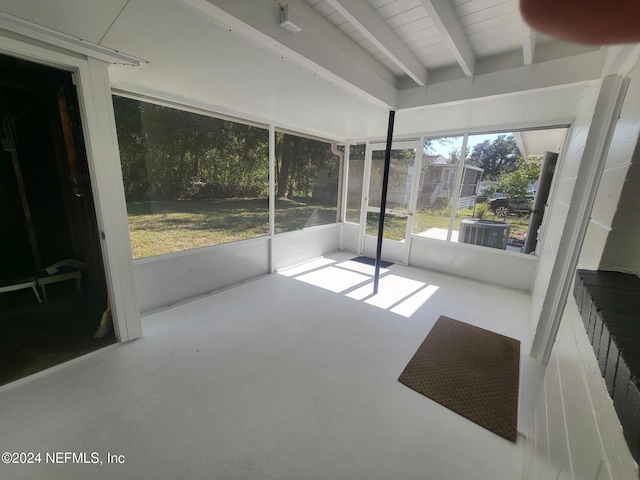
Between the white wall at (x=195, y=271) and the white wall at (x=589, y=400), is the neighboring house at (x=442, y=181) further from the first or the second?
the white wall at (x=589, y=400)

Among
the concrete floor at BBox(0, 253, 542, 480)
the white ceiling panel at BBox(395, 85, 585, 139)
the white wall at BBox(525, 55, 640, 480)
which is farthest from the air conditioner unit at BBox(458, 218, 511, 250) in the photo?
the white wall at BBox(525, 55, 640, 480)

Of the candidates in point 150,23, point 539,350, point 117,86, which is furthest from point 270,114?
point 539,350

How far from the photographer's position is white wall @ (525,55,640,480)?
490 mm

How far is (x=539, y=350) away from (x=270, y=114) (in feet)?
12.1

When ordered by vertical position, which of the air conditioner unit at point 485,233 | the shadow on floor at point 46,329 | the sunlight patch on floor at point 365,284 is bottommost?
the sunlight patch on floor at point 365,284

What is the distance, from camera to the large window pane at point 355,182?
4711 mm

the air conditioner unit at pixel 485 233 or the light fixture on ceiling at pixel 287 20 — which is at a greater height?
the light fixture on ceiling at pixel 287 20

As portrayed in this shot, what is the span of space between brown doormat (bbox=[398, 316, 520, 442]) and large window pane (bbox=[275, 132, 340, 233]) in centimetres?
268

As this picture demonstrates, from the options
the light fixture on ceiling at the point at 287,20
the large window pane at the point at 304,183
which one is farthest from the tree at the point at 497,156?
the light fixture on ceiling at the point at 287,20

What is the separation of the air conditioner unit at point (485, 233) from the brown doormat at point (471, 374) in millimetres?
1670

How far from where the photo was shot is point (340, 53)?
1.71 meters

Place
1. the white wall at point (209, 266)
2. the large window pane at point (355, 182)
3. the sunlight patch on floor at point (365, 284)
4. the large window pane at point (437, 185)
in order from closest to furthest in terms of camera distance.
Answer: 1. the white wall at point (209, 266)
2. the sunlight patch on floor at point (365, 284)
3. the large window pane at point (437, 185)
4. the large window pane at point (355, 182)

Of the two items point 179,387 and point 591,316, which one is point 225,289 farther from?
point 591,316

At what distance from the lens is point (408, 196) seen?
4191 millimetres
